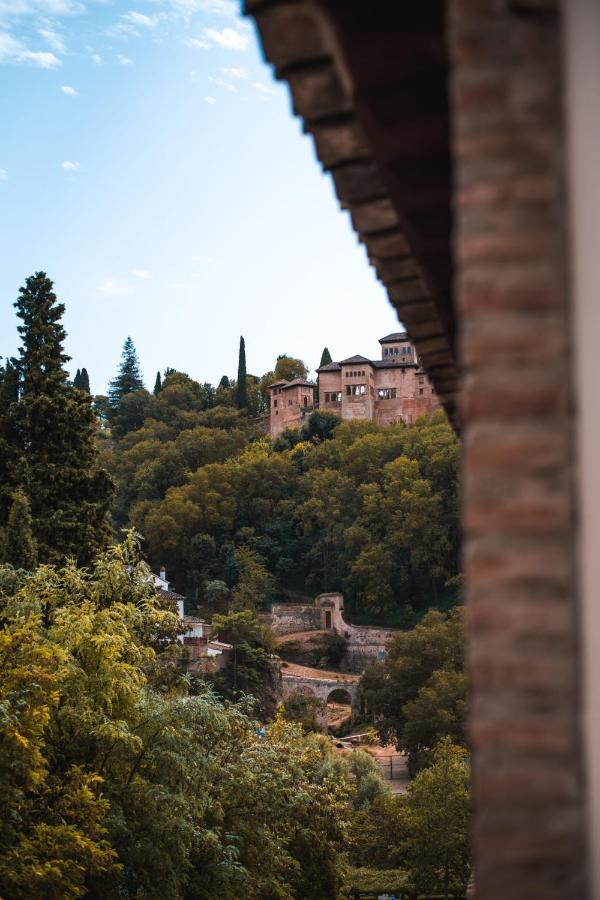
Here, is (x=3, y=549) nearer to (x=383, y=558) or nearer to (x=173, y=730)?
(x=173, y=730)

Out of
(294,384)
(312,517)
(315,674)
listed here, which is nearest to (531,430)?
(315,674)

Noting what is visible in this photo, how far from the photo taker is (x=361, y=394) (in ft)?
301

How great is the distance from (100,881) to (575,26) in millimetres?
13919

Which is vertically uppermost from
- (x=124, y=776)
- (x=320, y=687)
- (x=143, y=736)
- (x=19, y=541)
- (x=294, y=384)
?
(x=294, y=384)

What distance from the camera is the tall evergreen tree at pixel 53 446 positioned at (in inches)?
950

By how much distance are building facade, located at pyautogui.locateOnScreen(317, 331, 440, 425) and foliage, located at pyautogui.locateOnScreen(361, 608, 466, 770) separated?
43.8 m

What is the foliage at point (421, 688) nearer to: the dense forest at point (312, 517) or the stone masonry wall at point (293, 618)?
the dense forest at point (312, 517)

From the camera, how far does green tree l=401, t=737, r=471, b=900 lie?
26.1 m

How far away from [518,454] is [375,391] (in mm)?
91691

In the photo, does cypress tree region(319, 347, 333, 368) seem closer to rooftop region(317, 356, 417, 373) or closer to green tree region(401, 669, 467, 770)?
rooftop region(317, 356, 417, 373)

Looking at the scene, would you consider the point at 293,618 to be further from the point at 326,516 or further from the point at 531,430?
the point at 531,430

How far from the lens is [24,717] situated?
12680 mm

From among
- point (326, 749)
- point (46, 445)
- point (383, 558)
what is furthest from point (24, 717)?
point (383, 558)

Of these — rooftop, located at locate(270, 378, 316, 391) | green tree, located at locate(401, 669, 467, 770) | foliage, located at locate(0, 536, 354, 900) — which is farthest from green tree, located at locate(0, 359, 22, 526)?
rooftop, located at locate(270, 378, 316, 391)
